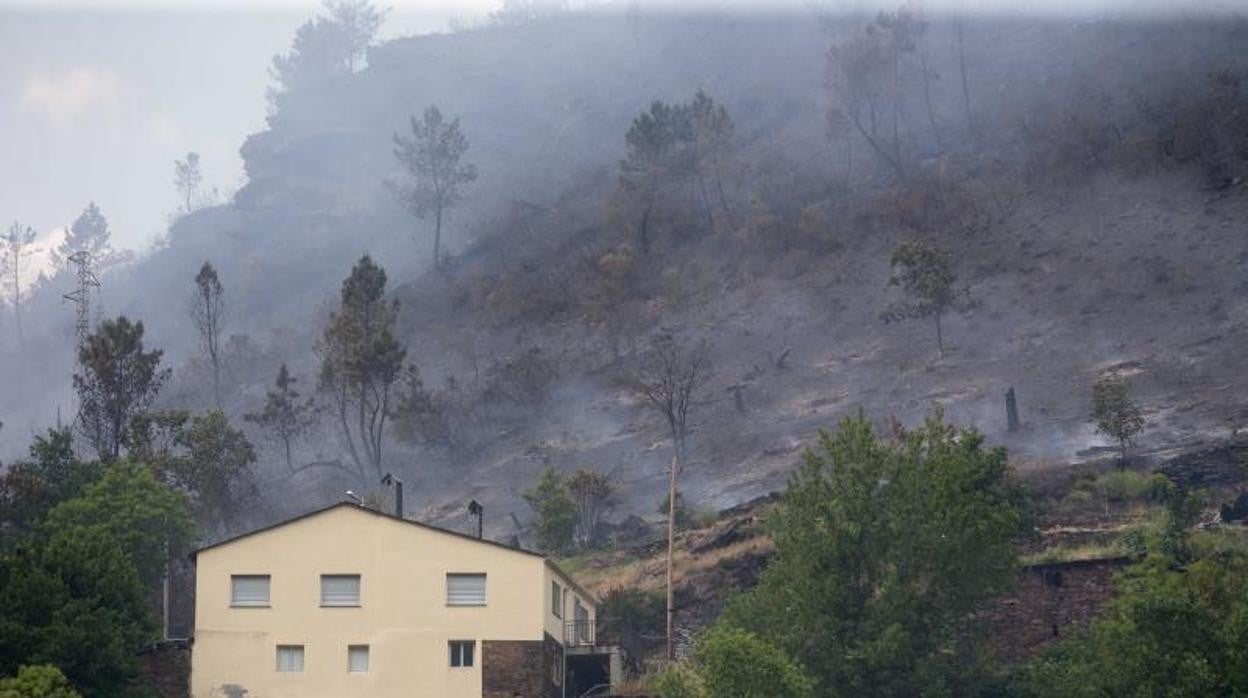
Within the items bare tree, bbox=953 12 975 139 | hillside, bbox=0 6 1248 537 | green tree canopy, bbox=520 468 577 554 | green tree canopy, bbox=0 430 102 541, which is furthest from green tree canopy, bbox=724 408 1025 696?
bare tree, bbox=953 12 975 139

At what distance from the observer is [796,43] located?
571ft

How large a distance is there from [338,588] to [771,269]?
212 feet

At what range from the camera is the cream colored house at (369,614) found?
61906mm

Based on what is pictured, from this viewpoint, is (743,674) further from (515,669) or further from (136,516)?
(136,516)

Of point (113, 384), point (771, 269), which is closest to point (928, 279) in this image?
point (771, 269)

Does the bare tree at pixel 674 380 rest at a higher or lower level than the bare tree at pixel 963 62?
lower

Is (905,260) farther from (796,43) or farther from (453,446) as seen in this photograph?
(796,43)

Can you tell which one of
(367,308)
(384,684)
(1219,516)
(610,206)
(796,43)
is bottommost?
(384,684)

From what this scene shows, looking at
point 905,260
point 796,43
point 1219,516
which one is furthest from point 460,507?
point 796,43

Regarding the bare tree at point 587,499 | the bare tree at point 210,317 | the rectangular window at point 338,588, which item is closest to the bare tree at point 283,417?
the bare tree at point 210,317

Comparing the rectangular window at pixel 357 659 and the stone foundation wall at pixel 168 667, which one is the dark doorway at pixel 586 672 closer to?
the rectangular window at pixel 357 659

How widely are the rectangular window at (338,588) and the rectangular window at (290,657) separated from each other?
191cm

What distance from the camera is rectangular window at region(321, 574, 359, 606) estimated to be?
6328 cm

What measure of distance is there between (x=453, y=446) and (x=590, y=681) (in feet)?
154
